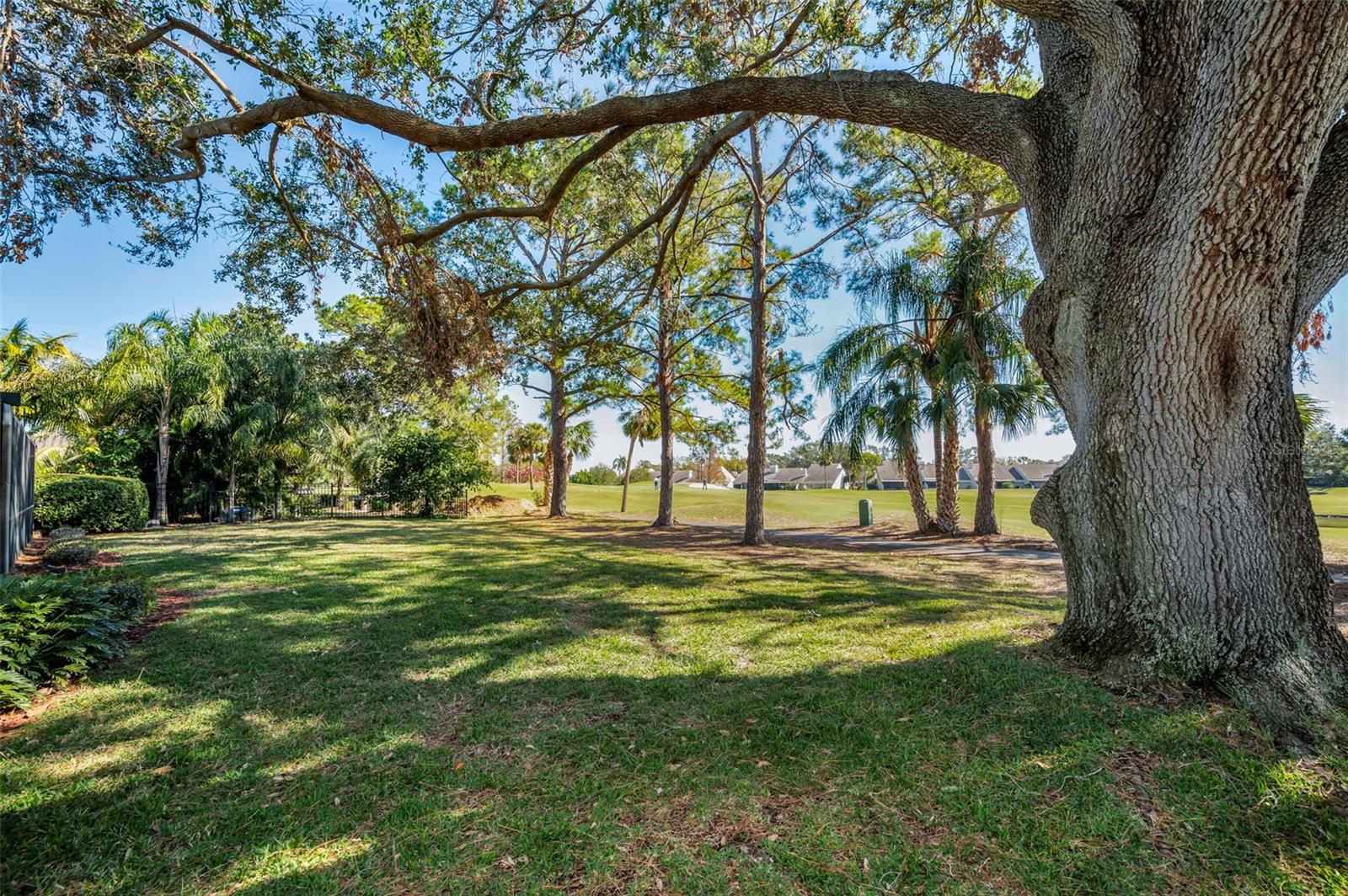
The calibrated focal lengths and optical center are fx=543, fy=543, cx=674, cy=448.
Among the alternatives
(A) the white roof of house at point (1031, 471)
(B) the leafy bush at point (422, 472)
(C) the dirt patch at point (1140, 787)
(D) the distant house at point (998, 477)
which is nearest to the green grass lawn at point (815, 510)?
(B) the leafy bush at point (422, 472)

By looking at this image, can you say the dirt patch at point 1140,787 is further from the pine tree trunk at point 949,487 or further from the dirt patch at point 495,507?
the dirt patch at point 495,507

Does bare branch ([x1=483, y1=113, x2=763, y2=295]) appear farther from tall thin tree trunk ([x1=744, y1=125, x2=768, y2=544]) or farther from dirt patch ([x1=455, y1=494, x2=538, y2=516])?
dirt patch ([x1=455, y1=494, x2=538, y2=516])

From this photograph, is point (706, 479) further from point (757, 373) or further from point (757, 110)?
point (757, 110)

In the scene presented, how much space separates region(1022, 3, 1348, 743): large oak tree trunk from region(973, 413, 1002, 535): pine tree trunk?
36.5 feet

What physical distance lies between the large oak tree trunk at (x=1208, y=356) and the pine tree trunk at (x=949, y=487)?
38.6 ft

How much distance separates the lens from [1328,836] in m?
2.05

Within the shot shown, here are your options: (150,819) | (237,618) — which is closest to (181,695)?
(150,819)

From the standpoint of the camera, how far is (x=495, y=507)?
23656 mm

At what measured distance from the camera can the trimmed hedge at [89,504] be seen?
13.0m

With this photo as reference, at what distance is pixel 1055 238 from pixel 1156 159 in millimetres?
643

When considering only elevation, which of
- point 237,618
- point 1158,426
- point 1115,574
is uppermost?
point 1158,426

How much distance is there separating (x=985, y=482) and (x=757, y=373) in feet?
21.6

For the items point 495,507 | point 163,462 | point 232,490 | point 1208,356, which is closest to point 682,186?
point 1208,356

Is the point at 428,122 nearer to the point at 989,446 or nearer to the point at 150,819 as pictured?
the point at 150,819
